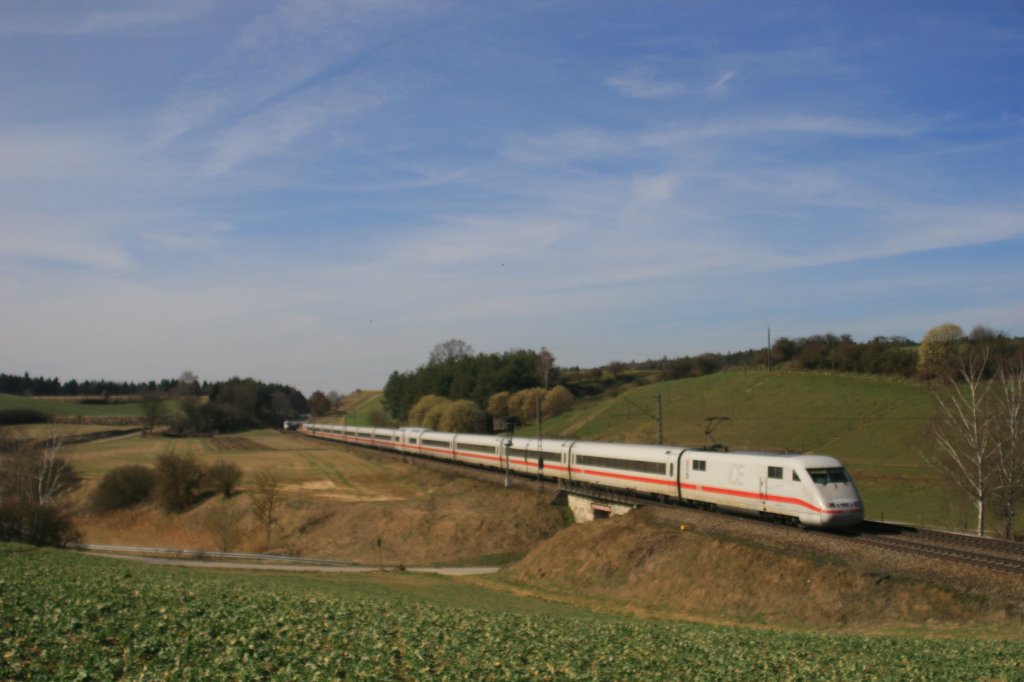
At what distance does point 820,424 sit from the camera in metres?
80.5

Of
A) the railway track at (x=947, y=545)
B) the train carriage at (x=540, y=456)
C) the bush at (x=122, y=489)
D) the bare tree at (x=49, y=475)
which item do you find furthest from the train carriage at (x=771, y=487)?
the bush at (x=122, y=489)

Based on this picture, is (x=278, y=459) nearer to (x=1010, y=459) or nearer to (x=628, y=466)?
(x=628, y=466)

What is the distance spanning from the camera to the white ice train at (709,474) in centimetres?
3164

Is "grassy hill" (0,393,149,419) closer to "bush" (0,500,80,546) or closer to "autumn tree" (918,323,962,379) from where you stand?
"bush" (0,500,80,546)

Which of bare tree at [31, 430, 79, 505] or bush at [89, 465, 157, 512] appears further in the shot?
bush at [89, 465, 157, 512]

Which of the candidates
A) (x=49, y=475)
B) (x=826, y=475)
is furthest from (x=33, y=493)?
(x=826, y=475)

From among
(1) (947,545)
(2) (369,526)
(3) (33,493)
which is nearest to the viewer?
(1) (947,545)

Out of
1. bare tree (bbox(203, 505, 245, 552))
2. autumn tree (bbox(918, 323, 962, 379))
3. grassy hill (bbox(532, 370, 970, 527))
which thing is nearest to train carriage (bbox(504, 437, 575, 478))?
grassy hill (bbox(532, 370, 970, 527))

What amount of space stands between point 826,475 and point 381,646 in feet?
71.2

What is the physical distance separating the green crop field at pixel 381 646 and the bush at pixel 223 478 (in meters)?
53.4

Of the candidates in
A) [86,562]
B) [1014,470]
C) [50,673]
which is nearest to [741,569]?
[1014,470]

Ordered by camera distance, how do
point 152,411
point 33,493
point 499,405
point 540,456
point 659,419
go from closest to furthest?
point 659,419, point 540,456, point 33,493, point 499,405, point 152,411

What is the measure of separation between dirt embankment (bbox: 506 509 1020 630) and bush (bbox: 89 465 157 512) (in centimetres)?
4952

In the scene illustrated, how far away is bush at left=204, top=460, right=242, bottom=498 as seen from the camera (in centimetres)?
7538
